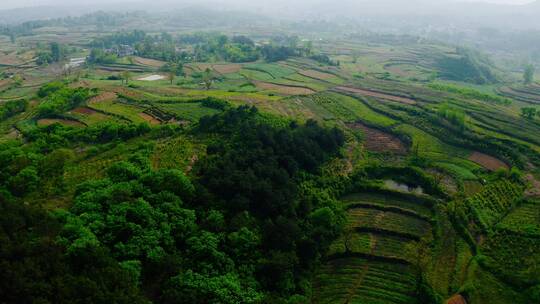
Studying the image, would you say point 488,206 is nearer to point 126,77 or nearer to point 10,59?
point 126,77

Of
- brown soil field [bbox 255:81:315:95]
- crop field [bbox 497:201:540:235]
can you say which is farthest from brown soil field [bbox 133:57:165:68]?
crop field [bbox 497:201:540:235]

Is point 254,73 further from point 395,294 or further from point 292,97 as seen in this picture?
point 395,294

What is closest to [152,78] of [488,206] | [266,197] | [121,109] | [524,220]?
[121,109]

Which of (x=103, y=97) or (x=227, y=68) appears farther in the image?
(x=227, y=68)

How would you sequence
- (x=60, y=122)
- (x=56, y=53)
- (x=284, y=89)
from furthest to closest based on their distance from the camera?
(x=56, y=53), (x=284, y=89), (x=60, y=122)

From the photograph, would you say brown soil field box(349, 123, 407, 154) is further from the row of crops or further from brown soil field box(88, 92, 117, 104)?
brown soil field box(88, 92, 117, 104)

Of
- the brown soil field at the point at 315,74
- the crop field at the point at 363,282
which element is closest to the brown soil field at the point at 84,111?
the crop field at the point at 363,282

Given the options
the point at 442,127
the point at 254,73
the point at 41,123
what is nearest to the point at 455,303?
the point at 442,127
